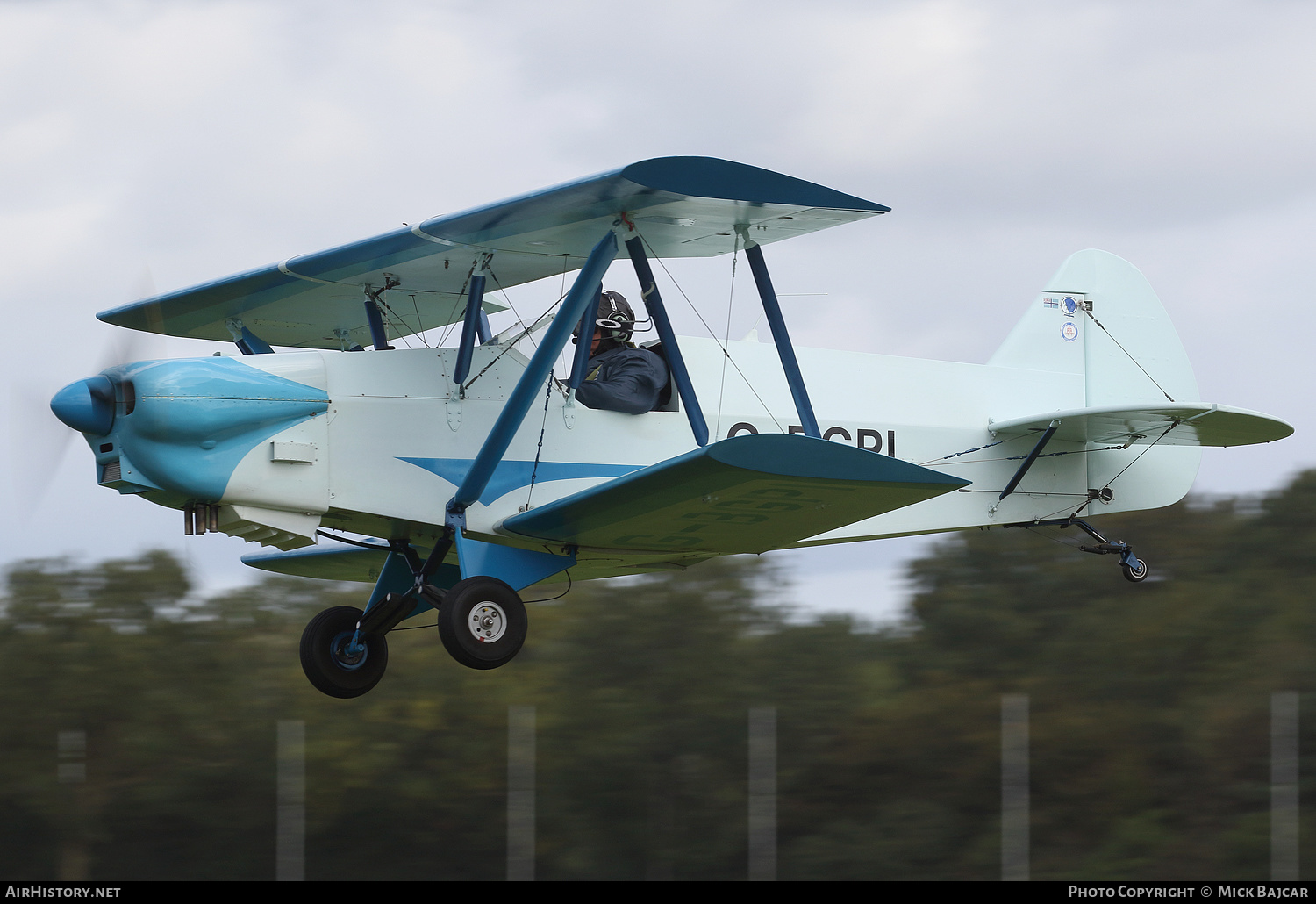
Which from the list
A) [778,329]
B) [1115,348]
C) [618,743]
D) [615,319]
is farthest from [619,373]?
[618,743]

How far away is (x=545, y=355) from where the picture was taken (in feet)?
25.7

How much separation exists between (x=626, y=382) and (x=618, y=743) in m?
18.3

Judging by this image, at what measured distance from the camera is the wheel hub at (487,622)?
25.5 ft

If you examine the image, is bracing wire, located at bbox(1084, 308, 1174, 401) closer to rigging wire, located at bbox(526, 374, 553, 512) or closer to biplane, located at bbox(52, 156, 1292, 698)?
biplane, located at bbox(52, 156, 1292, 698)

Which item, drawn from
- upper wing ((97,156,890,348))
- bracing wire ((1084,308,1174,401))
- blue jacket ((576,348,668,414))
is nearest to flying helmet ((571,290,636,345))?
blue jacket ((576,348,668,414))

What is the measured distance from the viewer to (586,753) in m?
25.9

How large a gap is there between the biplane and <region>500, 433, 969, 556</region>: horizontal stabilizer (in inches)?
0.8

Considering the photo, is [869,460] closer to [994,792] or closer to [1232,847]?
[1232,847]

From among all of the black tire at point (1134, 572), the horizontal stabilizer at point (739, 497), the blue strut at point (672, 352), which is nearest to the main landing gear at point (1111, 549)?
the black tire at point (1134, 572)

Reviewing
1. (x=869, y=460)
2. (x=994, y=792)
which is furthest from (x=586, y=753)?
(x=869, y=460)

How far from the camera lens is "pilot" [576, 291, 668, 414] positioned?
874 centimetres

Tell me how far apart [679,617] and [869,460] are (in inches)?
836

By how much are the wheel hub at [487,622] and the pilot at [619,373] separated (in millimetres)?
1543

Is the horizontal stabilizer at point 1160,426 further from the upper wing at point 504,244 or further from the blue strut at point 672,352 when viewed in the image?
Answer: the blue strut at point 672,352
